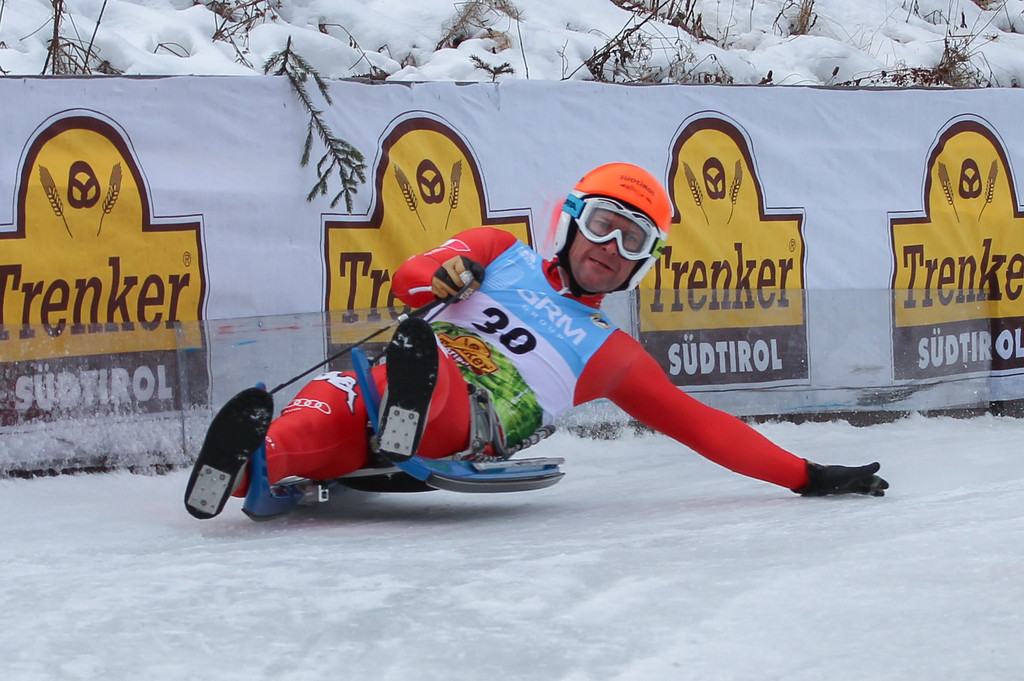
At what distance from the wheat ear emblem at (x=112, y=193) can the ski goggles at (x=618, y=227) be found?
1813mm

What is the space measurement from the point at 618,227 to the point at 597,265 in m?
0.13

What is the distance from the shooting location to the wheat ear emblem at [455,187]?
4559 millimetres

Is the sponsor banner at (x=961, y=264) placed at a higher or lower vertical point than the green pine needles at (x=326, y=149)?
lower

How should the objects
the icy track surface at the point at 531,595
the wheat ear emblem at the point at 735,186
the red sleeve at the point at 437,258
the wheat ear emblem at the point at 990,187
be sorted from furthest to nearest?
the wheat ear emblem at the point at 990,187 < the wheat ear emblem at the point at 735,186 < the red sleeve at the point at 437,258 < the icy track surface at the point at 531,595

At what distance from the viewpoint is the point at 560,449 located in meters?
4.52

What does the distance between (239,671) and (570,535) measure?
1174 millimetres

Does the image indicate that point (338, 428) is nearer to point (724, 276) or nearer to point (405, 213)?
point (405, 213)

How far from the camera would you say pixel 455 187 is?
4.59m

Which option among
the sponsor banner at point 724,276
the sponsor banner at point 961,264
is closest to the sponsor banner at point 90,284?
the sponsor banner at point 724,276

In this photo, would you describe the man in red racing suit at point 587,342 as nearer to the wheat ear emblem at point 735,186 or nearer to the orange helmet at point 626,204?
the orange helmet at point 626,204

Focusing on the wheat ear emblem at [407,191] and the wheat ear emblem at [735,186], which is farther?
the wheat ear emblem at [735,186]

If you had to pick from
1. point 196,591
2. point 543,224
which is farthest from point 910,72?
point 196,591

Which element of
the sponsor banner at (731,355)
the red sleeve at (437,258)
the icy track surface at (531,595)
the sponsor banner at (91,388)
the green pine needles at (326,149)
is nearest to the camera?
the icy track surface at (531,595)

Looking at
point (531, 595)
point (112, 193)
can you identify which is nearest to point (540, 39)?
point (112, 193)
